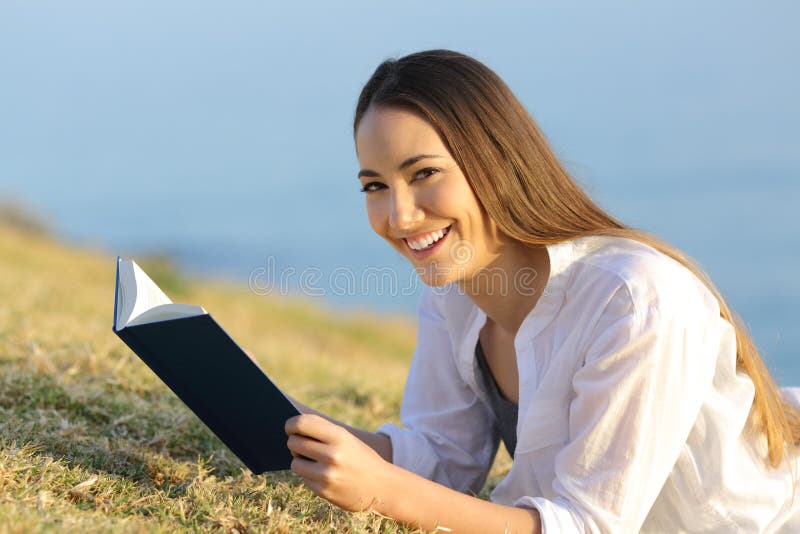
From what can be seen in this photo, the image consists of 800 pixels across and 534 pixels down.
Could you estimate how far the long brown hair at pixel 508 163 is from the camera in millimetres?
2648

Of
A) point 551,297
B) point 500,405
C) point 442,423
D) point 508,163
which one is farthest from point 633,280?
point 442,423

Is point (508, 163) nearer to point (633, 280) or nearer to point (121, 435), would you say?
point (633, 280)

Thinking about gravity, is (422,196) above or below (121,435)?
above

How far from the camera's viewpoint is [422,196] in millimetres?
2648

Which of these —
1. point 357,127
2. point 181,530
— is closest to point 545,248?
point 357,127

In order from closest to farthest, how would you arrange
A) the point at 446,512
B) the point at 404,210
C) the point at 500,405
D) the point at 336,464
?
the point at 336,464
the point at 446,512
the point at 404,210
the point at 500,405

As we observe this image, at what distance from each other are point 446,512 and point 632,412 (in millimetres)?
531

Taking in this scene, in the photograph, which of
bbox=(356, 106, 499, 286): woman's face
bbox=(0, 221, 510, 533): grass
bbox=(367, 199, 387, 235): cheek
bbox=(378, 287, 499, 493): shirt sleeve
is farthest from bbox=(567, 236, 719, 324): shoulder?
bbox=(0, 221, 510, 533): grass

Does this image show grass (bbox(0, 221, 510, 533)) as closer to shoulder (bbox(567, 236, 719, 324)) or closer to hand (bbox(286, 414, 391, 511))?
hand (bbox(286, 414, 391, 511))

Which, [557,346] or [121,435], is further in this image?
[121,435]

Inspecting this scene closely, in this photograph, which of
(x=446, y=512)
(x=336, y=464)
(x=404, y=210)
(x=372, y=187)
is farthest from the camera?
(x=372, y=187)

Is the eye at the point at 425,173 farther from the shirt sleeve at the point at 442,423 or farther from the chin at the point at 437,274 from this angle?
the shirt sleeve at the point at 442,423

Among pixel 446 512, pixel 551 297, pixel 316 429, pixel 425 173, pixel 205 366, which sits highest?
pixel 425 173

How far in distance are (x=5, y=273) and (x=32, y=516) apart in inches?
202
